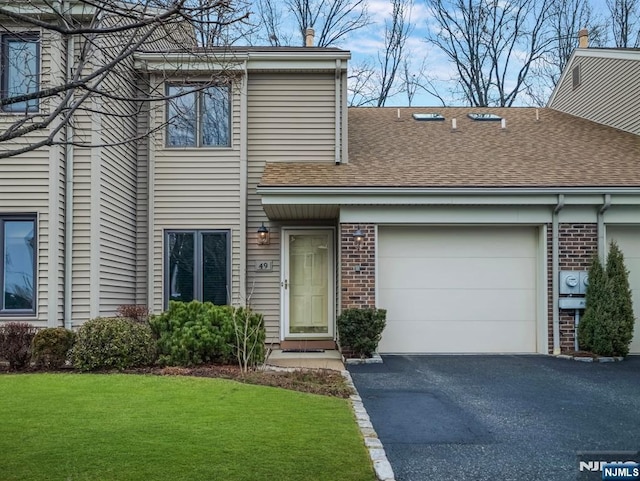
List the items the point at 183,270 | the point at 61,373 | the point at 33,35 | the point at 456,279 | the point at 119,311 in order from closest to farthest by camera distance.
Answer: the point at 61,373, the point at 33,35, the point at 119,311, the point at 456,279, the point at 183,270

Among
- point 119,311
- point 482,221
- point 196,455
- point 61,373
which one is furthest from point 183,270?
point 196,455

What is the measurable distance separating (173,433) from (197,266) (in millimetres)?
5853

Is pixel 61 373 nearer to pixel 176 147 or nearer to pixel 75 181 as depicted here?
pixel 75 181

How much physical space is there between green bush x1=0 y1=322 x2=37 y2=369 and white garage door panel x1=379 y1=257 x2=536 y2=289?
5349mm

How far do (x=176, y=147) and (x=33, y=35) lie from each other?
3.07m

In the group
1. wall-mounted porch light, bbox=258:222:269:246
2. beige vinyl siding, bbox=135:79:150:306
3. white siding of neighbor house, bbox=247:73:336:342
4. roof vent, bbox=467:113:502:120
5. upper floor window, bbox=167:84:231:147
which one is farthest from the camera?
roof vent, bbox=467:113:502:120

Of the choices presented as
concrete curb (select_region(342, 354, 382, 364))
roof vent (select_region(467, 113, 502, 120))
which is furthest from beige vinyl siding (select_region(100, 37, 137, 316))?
roof vent (select_region(467, 113, 502, 120))

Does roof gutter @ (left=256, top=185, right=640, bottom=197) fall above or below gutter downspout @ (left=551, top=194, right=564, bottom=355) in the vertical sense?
above

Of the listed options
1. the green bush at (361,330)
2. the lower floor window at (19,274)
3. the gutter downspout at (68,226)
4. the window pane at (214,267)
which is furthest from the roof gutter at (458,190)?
the lower floor window at (19,274)

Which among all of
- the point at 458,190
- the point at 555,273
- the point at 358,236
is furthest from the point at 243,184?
the point at 555,273

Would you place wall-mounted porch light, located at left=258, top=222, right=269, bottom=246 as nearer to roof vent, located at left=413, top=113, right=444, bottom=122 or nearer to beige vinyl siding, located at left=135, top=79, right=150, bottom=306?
beige vinyl siding, located at left=135, top=79, right=150, bottom=306

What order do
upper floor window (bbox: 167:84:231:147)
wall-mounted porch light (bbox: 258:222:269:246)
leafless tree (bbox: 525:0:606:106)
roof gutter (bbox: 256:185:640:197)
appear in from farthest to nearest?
leafless tree (bbox: 525:0:606:106) < upper floor window (bbox: 167:84:231:147) < wall-mounted porch light (bbox: 258:222:269:246) < roof gutter (bbox: 256:185:640:197)

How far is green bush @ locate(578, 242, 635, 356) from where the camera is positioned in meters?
8.81

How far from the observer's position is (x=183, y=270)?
10.2 m
